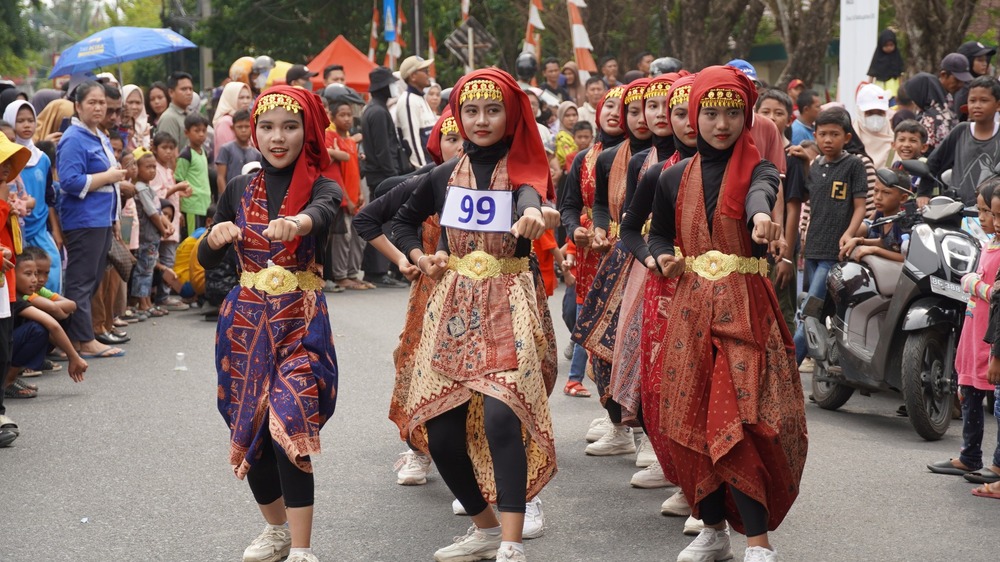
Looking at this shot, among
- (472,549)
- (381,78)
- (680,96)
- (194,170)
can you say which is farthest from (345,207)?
(472,549)

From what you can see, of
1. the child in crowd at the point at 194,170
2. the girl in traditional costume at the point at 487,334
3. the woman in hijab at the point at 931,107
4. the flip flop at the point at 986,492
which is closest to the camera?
the girl in traditional costume at the point at 487,334

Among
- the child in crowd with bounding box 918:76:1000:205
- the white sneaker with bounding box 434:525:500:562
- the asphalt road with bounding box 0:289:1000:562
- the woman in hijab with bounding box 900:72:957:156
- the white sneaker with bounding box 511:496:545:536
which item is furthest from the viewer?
the woman in hijab with bounding box 900:72:957:156

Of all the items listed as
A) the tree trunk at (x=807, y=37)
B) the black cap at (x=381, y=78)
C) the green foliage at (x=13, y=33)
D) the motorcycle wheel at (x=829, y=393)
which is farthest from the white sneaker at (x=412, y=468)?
the green foliage at (x=13, y=33)

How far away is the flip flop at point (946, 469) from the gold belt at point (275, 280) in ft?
11.6

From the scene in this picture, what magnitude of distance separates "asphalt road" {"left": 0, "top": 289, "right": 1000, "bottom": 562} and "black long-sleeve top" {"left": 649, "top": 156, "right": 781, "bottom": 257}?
4.33 feet

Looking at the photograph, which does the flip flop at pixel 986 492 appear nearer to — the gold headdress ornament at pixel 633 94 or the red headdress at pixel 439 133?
the gold headdress ornament at pixel 633 94

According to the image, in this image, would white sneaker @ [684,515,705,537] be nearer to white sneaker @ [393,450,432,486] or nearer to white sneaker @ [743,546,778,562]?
white sneaker @ [743,546,778,562]

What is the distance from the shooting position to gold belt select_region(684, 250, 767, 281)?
4.81 m

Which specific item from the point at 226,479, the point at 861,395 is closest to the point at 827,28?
the point at 861,395

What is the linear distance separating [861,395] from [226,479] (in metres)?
4.51

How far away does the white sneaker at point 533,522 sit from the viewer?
5445mm

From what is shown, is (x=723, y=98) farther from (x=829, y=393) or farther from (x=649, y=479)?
(x=829, y=393)

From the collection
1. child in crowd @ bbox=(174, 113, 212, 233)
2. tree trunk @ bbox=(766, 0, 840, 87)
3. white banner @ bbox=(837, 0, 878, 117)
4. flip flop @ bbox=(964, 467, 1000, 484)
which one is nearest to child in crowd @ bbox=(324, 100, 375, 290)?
child in crowd @ bbox=(174, 113, 212, 233)

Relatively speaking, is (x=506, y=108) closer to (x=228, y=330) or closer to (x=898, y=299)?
(x=228, y=330)
